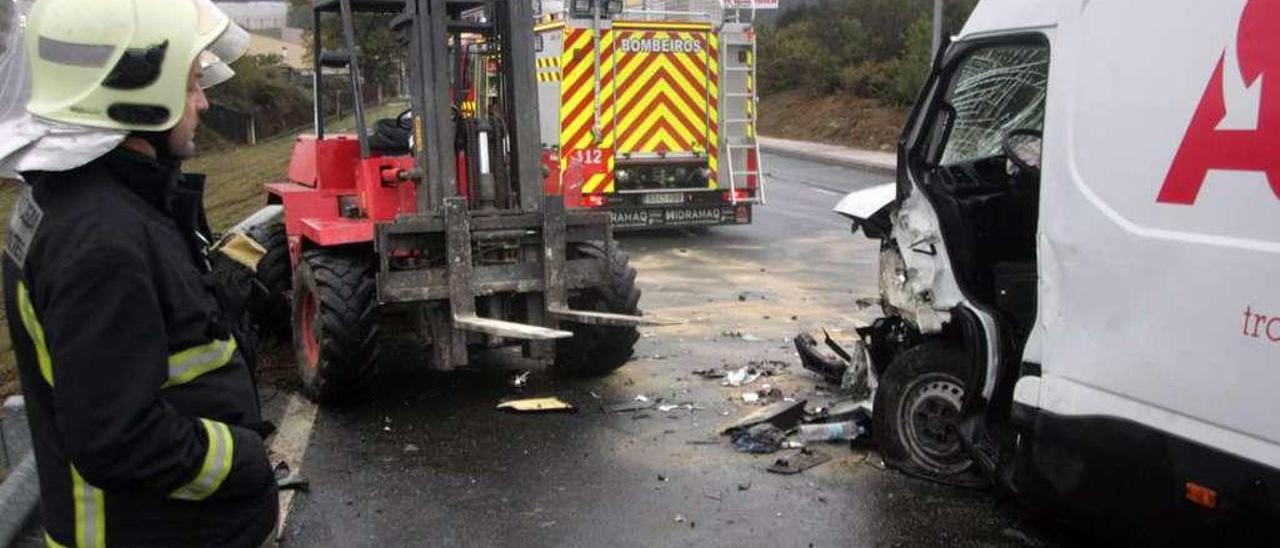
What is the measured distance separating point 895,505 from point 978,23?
2133 millimetres

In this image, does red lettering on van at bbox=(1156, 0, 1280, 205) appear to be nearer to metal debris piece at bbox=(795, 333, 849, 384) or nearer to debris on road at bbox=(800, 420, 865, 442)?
debris on road at bbox=(800, 420, 865, 442)

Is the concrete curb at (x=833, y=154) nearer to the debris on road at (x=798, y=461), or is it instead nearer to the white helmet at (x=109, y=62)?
the debris on road at (x=798, y=461)

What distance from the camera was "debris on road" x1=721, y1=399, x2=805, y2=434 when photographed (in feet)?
19.4

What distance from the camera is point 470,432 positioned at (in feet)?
19.7

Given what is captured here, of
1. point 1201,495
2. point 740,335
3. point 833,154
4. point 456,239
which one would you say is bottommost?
point 833,154

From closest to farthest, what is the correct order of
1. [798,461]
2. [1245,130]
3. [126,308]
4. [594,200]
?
[126,308] → [1245,130] → [798,461] → [594,200]

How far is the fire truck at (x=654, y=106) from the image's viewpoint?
13.0 m

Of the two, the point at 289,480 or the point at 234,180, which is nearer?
the point at 289,480

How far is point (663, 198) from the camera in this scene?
43.4ft

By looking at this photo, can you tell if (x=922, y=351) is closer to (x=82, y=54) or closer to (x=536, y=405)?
(x=536, y=405)

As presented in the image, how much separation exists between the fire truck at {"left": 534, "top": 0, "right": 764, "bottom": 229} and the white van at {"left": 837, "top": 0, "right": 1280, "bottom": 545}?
8.17m

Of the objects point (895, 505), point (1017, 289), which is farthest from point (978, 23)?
point (895, 505)

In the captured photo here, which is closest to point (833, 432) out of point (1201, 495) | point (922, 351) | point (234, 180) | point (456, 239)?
point (922, 351)

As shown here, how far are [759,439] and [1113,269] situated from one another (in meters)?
2.53
